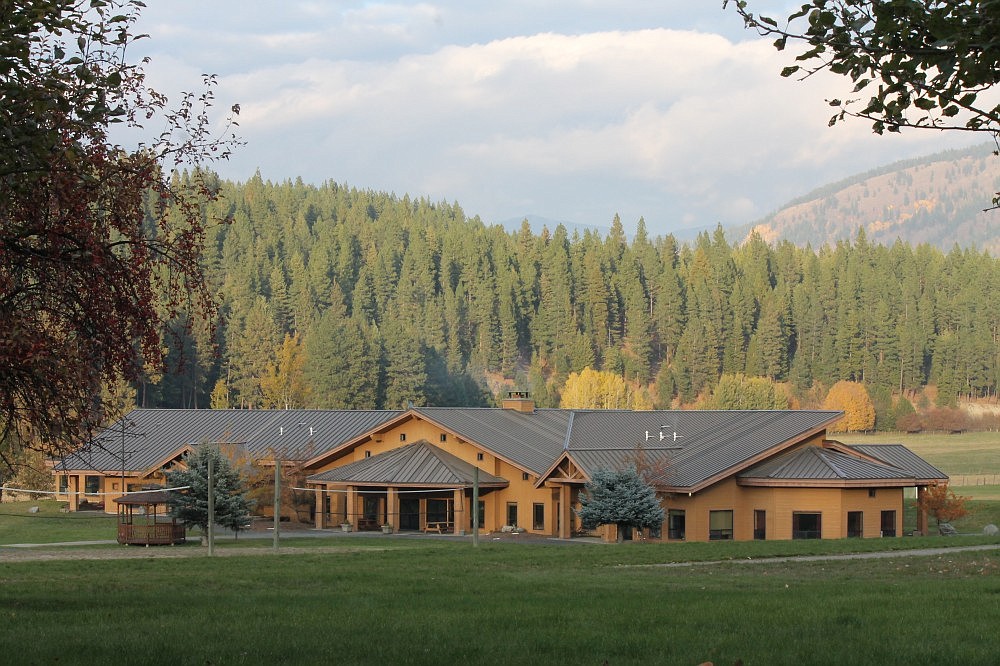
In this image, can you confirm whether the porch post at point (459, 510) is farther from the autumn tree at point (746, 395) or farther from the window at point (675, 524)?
the autumn tree at point (746, 395)

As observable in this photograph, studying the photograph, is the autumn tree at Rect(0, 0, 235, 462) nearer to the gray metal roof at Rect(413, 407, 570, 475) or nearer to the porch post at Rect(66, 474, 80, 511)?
the gray metal roof at Rect(413, 407, 570, 475)

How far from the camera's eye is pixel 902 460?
53500 millimetres

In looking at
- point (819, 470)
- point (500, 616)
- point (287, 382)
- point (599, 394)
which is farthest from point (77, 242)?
point (599, 394)

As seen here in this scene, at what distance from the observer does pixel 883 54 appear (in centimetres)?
903

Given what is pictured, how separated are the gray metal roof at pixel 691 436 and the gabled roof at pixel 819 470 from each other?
2.26ft

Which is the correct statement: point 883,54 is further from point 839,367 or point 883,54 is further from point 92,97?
point 839,367

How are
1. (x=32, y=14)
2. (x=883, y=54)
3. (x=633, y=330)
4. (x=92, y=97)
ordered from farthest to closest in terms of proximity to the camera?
1. (x=633, y=330)
2. (x=92, y=97)
3. (x=32, y=14)
4. (x=883, y=54)

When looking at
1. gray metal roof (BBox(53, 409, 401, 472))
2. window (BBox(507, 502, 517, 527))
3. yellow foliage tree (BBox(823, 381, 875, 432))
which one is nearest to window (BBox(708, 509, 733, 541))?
window (BBox(507, 502, 517, 527))

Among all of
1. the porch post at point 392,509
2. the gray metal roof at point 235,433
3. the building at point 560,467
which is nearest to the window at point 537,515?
the building at point 560,467

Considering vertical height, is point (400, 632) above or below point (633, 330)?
below

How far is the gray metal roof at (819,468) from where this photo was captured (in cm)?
4925

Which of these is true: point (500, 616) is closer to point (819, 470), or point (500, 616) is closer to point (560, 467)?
point (819, 470)

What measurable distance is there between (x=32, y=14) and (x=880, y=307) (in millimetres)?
172436

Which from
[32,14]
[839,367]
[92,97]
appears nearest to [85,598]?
[92,97]
